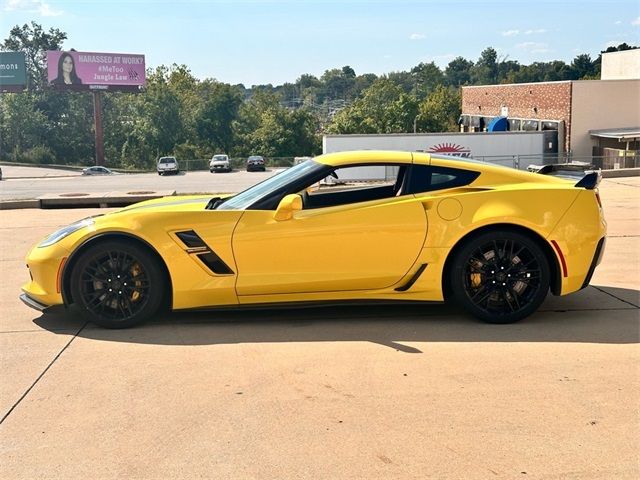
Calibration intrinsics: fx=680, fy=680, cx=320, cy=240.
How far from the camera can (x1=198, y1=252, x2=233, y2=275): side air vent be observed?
5000mm

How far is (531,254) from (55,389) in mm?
3373

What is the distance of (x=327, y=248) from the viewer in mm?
5004

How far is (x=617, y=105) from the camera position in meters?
41.0

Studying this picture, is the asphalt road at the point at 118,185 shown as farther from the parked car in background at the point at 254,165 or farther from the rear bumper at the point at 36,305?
the rear bumper at the point at 36,305

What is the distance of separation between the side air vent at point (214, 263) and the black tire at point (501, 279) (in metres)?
1.68

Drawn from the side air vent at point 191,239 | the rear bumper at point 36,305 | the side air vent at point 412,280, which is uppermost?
the side air vent at point 191,239

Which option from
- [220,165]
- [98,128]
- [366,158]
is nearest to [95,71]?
[98,128]

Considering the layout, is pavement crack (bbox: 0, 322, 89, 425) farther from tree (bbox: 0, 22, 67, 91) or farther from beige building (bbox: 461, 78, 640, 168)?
tree (bbox: 0, 22, 67, 91)

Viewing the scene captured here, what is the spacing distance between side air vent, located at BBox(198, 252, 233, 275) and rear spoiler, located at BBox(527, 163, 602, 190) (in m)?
2.75

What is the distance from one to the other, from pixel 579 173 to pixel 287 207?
8.32 ft

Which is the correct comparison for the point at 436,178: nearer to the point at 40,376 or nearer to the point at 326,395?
the point at 326,395

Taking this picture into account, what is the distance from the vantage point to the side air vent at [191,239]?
197 inches

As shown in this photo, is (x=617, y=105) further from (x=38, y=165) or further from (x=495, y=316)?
(x=38, y=165)

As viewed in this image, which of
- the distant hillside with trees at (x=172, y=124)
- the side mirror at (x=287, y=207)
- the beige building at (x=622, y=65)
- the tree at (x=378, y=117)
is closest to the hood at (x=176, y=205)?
the side mirror at (x=287, y=207)
